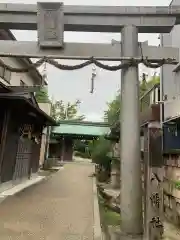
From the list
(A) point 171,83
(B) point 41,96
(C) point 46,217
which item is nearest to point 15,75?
(A) point 171,83

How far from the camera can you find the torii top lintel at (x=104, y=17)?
19.0 ft

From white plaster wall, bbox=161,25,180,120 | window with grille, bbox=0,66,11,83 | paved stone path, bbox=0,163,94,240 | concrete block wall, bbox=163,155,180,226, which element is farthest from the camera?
window with grille, bbox=0,66,11,83

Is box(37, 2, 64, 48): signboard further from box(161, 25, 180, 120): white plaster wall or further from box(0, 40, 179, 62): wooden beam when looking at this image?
box(161, 25, 180, 120): white plaster wall

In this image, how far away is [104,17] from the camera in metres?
5.88

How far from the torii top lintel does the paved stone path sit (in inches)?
189

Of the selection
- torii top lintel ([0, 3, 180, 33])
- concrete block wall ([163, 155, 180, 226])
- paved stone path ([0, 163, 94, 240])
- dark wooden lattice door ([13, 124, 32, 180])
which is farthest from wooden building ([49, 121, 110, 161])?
torii top lintel ([0, 3, 180, 33])

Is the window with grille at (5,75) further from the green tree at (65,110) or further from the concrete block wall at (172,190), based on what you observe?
the green tree at (65,110)

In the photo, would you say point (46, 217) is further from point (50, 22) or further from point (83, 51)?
point (50, 22)

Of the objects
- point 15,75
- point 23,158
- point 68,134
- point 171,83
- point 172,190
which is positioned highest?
point 15,75

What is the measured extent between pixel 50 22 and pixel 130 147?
326 centimetres

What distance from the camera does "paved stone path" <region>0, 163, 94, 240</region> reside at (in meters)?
6.12

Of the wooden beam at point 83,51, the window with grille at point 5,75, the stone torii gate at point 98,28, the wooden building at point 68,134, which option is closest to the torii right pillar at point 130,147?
the stone torii gate at point 98,28

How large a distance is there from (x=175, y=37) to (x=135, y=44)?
309 inches

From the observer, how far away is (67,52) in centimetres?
584
